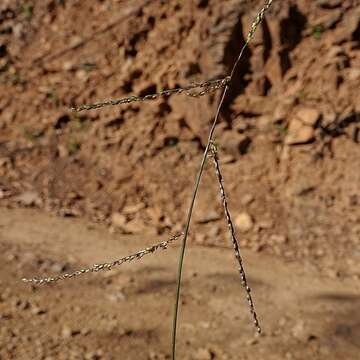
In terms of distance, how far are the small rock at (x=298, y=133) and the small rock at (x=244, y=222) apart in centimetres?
87

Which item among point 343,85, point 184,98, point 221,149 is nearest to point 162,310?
point 221,149

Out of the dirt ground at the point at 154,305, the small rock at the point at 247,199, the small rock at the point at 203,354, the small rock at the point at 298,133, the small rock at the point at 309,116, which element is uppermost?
the small rock at the point at 309,116

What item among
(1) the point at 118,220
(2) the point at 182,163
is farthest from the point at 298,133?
(1) the point at 118,220

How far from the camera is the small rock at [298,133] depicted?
5.52 metres

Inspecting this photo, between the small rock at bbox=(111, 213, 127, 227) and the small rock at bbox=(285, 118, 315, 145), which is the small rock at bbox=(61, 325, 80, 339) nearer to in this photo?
the small rock at bbox=(111, 213, 127, 227)

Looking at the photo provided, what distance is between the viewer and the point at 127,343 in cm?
365

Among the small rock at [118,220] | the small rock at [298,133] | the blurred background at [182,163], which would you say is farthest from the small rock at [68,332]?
the small rock at [298,133]

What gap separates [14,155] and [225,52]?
2433 millimetres

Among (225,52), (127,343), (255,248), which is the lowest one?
(127,343)

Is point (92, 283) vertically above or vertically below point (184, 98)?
below

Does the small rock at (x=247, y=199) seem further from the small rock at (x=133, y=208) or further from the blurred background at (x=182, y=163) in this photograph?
the small rock at (x=133, y=208)

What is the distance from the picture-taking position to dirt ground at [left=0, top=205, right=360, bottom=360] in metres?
3.65

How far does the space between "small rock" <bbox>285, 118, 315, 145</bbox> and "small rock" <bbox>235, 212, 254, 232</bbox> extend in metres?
0.87

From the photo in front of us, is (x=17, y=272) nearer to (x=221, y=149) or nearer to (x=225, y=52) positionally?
(x=221, y=149)
